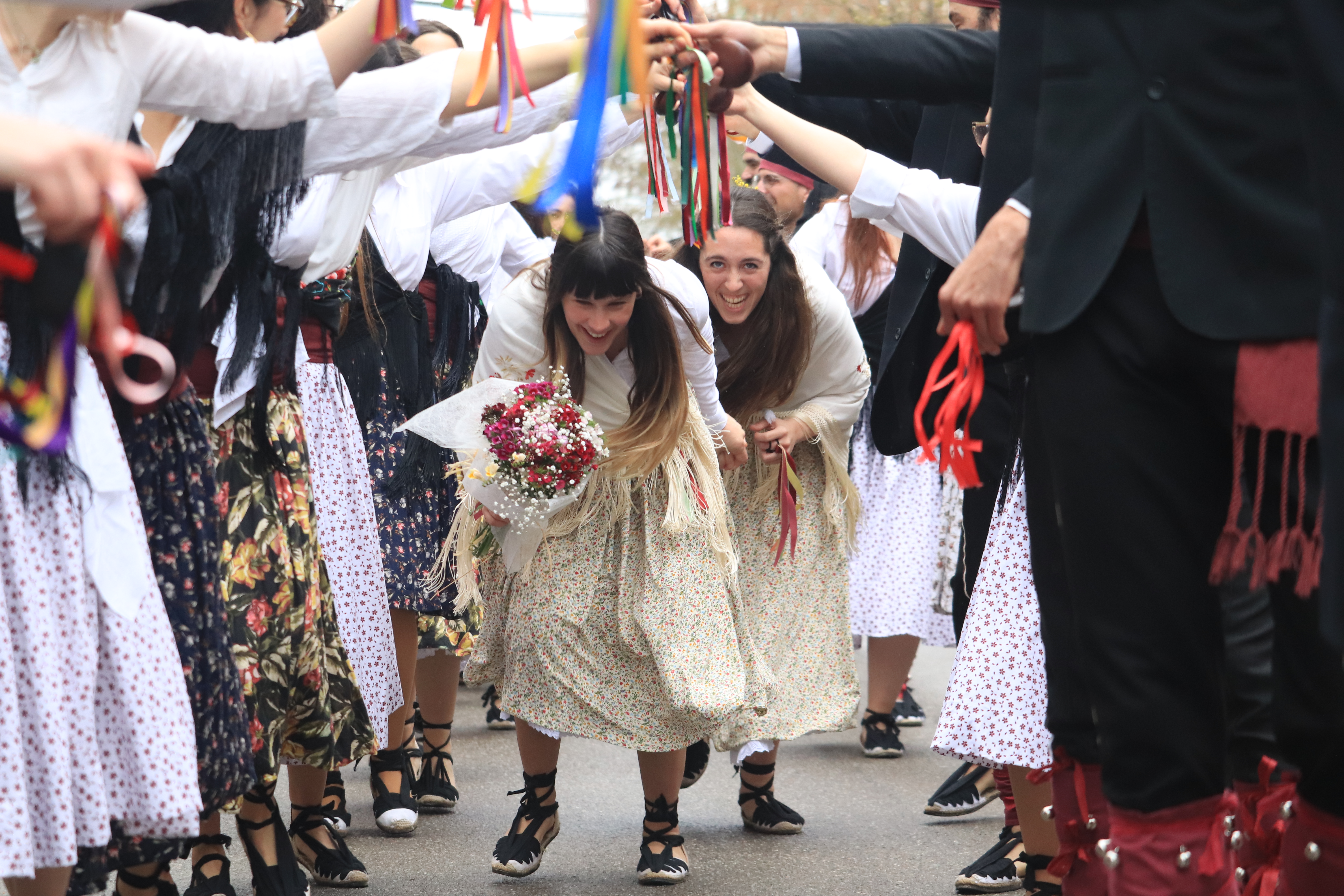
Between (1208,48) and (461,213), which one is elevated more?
(461,213)

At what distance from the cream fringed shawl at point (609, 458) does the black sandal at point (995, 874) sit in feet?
3.35

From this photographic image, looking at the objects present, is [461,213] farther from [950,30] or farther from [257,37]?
[950,30]

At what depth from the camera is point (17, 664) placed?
92.1 inches

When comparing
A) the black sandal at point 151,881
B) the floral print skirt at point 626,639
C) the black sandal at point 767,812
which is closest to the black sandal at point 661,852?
the floral print skirt at point 626,639

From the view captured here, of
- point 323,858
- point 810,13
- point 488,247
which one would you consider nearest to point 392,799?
point 323,858

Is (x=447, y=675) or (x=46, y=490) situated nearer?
(x=46, y=490)

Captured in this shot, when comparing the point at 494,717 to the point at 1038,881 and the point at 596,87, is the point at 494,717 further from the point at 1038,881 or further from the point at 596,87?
the point at 596,87

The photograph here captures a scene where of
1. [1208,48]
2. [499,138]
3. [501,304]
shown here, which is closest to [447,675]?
[501,304]

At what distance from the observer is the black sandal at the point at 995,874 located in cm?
388

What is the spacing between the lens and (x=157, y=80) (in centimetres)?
238

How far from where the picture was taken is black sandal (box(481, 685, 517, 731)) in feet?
18.9

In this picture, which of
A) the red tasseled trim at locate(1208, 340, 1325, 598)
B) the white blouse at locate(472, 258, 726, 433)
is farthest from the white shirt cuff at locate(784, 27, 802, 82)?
the white blouse at locate(472, 258, 726, 433)

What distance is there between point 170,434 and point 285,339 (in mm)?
725

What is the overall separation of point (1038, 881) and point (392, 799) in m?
1.93
